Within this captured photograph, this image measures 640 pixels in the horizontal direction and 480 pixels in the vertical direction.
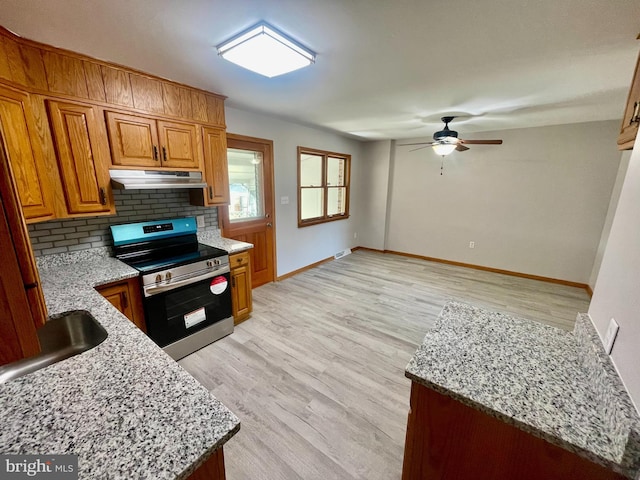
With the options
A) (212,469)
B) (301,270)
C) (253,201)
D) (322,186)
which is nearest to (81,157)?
(253,201)

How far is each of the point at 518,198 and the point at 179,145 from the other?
4.92m

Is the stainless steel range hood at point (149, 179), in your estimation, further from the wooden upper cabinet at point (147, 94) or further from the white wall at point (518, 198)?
the white wall at point (518, 198)

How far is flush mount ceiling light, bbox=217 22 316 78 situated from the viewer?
1.47 metres

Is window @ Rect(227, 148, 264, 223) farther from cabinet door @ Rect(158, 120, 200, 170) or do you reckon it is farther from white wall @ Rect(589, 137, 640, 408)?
white wall @ Rect(589, 137, 640, 408)

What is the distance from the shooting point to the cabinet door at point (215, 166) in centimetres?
258

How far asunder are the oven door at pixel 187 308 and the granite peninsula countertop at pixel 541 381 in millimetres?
1932

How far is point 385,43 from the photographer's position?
5.20ft

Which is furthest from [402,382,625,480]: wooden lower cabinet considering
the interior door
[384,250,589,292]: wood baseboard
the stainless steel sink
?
Result: [384,250,589,292]: wood baseboard

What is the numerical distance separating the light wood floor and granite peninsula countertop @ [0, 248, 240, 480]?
0.98 m

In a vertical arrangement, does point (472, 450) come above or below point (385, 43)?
below

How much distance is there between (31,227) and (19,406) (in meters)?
1.74

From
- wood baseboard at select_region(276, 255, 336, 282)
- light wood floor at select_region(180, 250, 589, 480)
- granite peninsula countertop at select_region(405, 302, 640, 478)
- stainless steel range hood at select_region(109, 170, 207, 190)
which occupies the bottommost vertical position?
light wood floor at select_region(180, 250, 589, 480)

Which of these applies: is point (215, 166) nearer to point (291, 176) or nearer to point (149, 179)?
point (149, 179)

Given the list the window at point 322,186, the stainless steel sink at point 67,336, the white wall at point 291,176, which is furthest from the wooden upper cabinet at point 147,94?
the window at point 322,186
